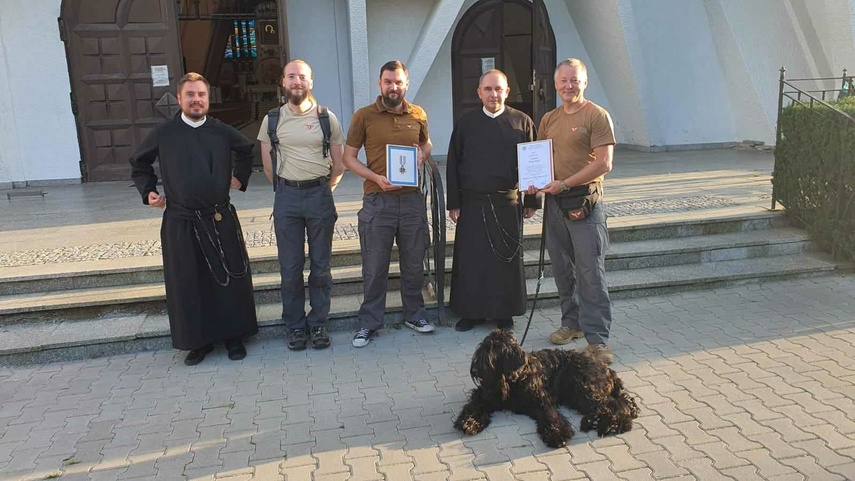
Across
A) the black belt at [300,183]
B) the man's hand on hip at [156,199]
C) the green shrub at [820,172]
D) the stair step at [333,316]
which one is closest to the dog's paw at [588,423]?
the stair step at [333,316]

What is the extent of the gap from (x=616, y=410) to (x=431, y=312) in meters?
2.14

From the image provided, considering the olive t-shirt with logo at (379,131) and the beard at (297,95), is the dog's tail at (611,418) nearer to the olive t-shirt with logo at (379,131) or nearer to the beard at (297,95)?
the olive t-shirt with logo at (379,131)

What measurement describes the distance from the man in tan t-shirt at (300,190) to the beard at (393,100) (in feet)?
1.35

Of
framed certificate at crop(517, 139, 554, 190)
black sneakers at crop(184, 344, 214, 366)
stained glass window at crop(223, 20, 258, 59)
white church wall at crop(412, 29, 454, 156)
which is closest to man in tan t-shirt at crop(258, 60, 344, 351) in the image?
black sneakers at crop(184, 344, 214, 366)

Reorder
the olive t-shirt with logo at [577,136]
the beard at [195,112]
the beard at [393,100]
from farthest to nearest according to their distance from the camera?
the beard at [393,100] → the beard at [195,112] → the olive t-shirt with logo at [577,136]

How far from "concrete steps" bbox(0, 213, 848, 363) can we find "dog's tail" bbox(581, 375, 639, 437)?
2.07 m

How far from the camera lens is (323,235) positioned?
15.6 feet

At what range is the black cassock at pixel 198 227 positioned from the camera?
176 inches

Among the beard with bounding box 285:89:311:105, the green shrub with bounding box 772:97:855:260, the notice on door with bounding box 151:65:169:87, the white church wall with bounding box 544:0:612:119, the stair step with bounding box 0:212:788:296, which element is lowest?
→ the stair step with bounding box 0:212:788:296

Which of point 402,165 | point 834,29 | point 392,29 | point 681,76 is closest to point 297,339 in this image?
point 402,165

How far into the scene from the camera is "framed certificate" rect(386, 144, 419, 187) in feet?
15.1

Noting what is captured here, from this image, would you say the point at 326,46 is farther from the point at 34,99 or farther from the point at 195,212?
the point at 195,212

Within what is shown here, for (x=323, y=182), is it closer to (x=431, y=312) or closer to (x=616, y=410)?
(x=431, y=312)

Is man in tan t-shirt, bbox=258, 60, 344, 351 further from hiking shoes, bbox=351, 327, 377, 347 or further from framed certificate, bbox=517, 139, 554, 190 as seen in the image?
framed certificate, bbox=517, 139, 554, 190
